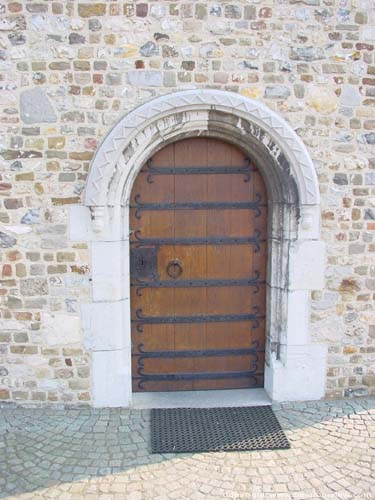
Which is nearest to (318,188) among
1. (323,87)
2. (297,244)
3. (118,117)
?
(297,244)

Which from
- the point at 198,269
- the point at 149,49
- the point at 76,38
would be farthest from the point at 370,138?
the point at 76,38

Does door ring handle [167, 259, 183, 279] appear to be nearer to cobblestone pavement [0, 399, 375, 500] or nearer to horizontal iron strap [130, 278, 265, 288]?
horizontal iron strap [130, 278, 265, 288]

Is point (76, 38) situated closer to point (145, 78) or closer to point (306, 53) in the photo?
point (145, 78)

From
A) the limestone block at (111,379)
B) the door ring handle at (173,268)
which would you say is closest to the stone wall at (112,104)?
the limestone block at (111,379)

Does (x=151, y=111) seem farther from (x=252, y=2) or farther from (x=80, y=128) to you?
(x=252, y=2)

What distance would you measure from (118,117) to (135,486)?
2.80 metres

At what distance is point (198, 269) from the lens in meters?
4.28

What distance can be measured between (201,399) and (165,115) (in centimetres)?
258

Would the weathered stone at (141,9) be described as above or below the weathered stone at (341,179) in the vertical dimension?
above

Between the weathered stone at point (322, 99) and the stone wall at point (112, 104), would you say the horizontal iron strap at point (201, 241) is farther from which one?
the weathered stone at point (322, 99)

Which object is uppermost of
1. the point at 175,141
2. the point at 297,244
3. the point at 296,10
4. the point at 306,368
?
the point at 296,10

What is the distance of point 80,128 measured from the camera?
12.5ft

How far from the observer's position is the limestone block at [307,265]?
160 inches

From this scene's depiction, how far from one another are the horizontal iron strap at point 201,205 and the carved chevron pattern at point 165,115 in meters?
0.48
